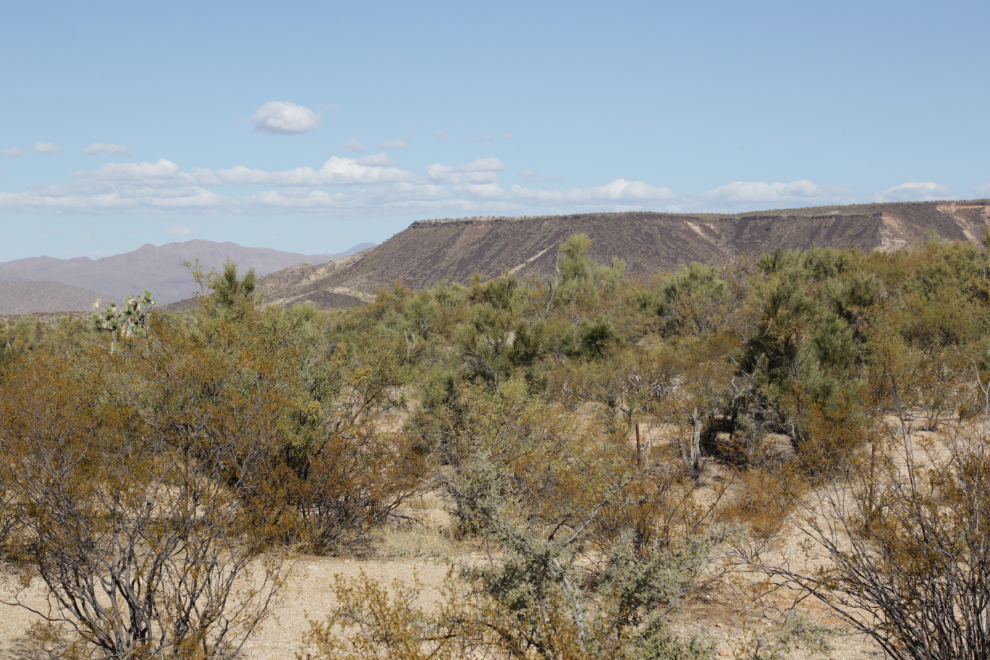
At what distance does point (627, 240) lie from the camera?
97.4 metres

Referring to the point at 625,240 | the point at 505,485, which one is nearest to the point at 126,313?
the point at 505,485

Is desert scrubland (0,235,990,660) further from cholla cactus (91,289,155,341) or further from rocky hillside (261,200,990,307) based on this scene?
rocky hillside (261,200,990,307)

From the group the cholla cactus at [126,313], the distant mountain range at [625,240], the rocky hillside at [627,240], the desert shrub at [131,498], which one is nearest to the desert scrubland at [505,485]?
the desert shrub at [131,498]

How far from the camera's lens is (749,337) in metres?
19.3

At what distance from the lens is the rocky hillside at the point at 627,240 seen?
88438mm

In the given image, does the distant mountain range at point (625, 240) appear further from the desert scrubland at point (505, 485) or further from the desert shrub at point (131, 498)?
the desert shrub at point (131, 498)

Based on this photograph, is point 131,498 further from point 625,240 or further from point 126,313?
point 625,240

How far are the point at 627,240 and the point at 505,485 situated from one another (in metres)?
91.3

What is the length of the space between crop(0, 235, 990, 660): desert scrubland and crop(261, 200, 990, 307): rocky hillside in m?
61.0

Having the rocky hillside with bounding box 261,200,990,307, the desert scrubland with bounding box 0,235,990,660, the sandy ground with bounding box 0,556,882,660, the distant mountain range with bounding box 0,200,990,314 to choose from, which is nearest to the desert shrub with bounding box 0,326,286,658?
the desert scrubland with bounding box 0,235,990,660

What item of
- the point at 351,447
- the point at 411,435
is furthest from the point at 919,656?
the point at 411,435

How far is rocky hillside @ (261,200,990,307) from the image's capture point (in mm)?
88438

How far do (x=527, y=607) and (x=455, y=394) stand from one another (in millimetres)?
13381

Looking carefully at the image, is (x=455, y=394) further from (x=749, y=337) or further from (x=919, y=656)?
(x=919, y=656)
